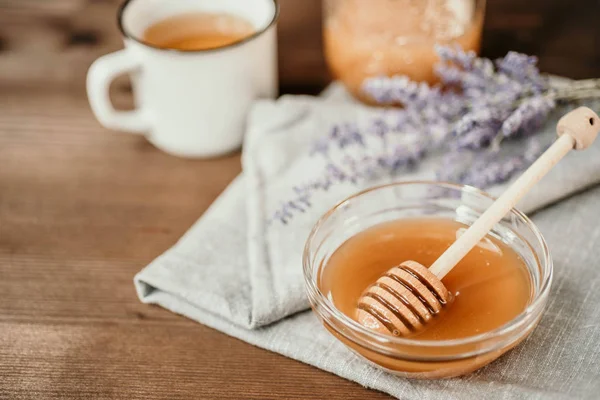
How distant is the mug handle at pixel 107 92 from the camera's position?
1.01 metres

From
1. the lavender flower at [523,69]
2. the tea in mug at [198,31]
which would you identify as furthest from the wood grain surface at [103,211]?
the lavender flower at [523,69]

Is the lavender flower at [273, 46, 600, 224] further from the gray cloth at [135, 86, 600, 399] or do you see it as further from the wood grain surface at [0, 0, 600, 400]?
the wood grain surface at [0, 0, 600, 400]

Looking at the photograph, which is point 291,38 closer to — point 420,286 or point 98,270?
point 98,270

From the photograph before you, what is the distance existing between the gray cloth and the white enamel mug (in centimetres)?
5

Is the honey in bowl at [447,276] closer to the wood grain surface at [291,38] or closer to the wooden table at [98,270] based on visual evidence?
the wooden table at [98,270]

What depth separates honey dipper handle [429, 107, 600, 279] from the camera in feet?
2.45

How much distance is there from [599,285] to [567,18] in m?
0.63

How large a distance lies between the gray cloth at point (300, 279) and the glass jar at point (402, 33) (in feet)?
0.45

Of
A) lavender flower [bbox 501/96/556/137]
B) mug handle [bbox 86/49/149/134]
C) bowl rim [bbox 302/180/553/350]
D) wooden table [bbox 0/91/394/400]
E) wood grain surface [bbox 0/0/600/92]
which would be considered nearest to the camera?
bowl rim [bbox 302/180/553/350]

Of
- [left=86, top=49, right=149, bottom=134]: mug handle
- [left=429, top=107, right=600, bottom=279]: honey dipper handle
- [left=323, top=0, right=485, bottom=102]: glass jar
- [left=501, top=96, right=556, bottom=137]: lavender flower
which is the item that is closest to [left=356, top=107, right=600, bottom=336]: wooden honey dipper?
[left=429, top=107, right=600, bottom=279]: honey dipper handle

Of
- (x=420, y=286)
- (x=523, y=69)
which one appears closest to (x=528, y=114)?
(x=523, y=69)

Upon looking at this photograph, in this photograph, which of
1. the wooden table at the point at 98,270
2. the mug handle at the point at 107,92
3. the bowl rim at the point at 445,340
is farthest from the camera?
the mug handle at the point at 107,92

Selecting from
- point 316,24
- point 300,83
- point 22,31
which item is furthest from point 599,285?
point 22,31

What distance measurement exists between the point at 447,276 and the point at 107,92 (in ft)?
1.74
